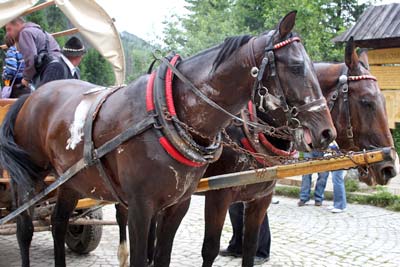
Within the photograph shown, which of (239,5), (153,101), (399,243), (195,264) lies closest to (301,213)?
(399,243)

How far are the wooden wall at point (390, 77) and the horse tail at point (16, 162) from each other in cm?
614

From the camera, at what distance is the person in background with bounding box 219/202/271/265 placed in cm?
547

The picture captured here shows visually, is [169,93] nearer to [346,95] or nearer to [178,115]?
[178,115]

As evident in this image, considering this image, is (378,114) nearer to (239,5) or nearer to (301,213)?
(301,213)

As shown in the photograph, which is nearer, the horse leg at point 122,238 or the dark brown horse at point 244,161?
the dark brown horse at point 244,161

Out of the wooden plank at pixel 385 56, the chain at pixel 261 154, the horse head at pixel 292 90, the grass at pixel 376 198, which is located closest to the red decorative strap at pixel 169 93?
the chain at pixel 261 154

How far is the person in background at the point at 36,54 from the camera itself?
Answer: 14.9ft

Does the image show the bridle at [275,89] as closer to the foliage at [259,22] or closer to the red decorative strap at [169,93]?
the red decorative strap at [169,93]

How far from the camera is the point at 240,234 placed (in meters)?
5.66

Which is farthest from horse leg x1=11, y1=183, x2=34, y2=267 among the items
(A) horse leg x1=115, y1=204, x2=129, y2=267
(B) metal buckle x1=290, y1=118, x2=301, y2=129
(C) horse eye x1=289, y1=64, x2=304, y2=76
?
(C) horse eye x1=289, y1=64, x2=304, y2=76

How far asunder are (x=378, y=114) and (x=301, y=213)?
195 inches

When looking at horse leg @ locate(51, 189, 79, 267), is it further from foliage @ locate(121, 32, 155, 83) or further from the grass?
foliage @ locate(121, 32, 155, 83)

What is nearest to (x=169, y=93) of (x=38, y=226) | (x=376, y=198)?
(x=38, y=226)

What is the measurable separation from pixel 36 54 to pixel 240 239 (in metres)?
3.04
